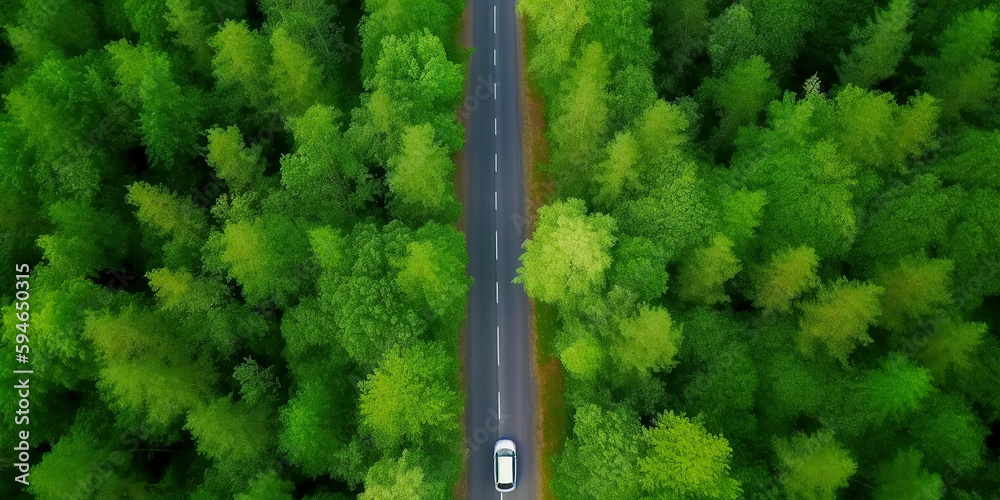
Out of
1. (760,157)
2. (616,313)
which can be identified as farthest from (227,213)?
(760,157)

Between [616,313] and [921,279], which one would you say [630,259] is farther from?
[921,279]

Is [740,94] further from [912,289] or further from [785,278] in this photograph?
[912,289]

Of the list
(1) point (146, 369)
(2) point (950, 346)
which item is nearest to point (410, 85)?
(1) point (146, 369)

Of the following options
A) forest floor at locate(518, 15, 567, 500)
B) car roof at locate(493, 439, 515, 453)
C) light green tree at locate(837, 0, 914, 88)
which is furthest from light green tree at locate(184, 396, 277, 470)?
light green tree at locate(837, 0, 914, 88)

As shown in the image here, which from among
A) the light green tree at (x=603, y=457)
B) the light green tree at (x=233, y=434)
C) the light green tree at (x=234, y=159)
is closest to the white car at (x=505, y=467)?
the light green tree at (x=603, y=457)

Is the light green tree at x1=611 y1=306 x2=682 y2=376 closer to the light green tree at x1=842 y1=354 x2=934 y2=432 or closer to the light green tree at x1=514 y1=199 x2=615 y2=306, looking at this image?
the light green tree at x1=514 y1=199 x2=615 y2=306

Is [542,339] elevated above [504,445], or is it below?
above
